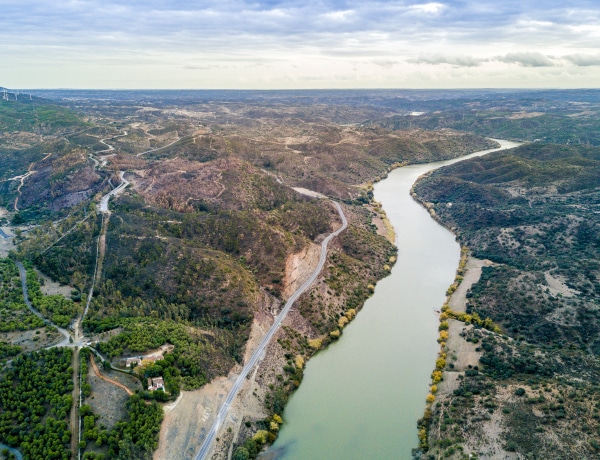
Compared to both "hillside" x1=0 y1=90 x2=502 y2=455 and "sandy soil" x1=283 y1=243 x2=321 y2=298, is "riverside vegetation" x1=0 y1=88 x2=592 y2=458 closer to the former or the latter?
"hillside" x1=0 y1=90 x2=502 y2=455

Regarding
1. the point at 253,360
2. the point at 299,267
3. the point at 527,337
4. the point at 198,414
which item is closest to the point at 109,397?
the point at 198,414

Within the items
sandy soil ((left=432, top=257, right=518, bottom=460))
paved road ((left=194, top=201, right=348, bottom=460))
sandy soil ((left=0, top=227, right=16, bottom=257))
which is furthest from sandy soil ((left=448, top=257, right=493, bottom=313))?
sandy soil ((left=0, top=227, right=16, bottom=257))

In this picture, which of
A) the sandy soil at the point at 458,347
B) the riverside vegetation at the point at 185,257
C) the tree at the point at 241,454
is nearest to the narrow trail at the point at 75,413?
the riverside vegetation at the point at 185,257

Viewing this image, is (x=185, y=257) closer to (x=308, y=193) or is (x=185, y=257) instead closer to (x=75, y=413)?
(x=75, y=413)

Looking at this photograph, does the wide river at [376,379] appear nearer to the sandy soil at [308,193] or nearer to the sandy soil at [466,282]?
the sandy soil at [466,282]

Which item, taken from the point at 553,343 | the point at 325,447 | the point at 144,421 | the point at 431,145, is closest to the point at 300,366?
the point at 325,447
